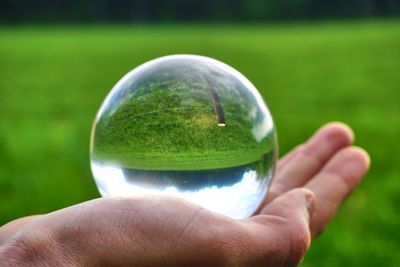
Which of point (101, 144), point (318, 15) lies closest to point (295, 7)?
point (318, 15)

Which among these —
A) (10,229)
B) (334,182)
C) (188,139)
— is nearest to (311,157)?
(334,182)

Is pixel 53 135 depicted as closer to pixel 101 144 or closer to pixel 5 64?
pixel 101 144

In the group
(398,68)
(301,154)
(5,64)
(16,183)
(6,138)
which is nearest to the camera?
(301,154)

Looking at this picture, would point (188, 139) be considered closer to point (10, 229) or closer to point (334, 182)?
point (10, 229)

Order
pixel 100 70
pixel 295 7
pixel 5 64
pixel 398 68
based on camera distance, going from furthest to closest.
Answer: pixel 295 7, pixel 5 64, pixel 100 70, pixel 398 68

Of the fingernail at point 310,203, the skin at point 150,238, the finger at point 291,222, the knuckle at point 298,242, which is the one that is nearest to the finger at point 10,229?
the skin at point 150,238

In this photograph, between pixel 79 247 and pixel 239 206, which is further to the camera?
pixel 239 206
